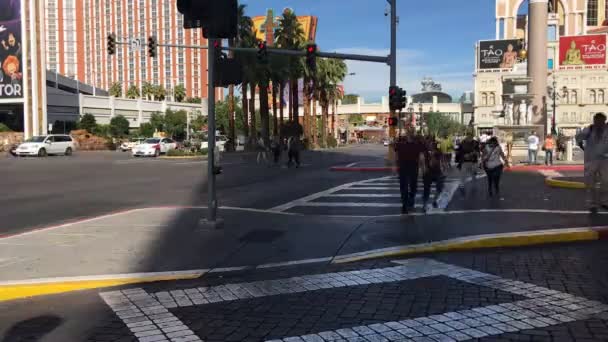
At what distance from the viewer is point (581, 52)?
373 feet

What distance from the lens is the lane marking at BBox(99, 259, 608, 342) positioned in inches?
188

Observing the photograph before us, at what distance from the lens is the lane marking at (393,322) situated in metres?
4.79

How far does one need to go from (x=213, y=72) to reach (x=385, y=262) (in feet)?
14.9

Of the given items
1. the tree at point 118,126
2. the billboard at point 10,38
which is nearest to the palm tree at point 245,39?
the billboard at point 10,38

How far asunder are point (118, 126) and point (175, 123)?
11.9 m

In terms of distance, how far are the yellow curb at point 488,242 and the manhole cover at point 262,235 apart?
1.66 m

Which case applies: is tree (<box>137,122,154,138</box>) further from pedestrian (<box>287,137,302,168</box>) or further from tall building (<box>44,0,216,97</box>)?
pedestrian (<box>287,137,302,168</box>)

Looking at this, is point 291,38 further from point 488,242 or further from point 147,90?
point 147,90

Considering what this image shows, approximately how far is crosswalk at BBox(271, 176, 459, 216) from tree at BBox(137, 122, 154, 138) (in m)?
71.9

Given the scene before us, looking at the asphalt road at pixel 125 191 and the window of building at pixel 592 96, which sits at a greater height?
the window of building at pixel 592 96

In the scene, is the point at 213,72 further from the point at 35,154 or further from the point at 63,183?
the point at 35,154

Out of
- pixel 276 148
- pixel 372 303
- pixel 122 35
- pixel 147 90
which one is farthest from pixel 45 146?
pixel 122 35

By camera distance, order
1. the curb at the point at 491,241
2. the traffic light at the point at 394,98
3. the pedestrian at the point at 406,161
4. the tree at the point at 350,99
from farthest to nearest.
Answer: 1. the tree at the point at 350,99
2. the traffic light at the point at 394,98
3. the pedestrian at the point at 406,161
4. the curb at the point at 491,241

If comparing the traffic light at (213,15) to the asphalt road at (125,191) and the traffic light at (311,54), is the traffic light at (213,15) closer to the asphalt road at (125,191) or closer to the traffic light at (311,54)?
the asphalt road at (125,191)
